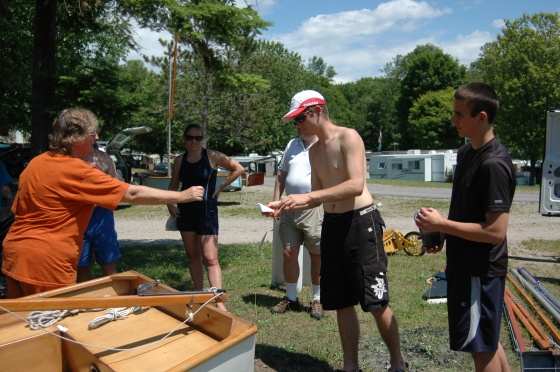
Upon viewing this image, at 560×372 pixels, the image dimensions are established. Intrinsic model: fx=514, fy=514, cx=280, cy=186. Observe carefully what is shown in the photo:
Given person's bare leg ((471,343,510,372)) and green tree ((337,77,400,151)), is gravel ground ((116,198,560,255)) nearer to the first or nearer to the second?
person's bare leg ((471,343,510,372))

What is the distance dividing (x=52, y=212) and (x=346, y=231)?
6.27ft

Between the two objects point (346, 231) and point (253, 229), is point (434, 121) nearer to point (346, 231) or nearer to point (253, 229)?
point (253, 229)

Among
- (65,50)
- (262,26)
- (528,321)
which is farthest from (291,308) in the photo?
(65,50)

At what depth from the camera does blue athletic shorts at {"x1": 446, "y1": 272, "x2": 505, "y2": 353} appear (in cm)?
274

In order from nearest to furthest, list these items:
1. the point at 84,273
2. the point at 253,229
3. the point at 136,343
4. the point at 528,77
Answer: the point at 136,343 < the point at 84,273 < the point at 253,229 < the point at 528,77

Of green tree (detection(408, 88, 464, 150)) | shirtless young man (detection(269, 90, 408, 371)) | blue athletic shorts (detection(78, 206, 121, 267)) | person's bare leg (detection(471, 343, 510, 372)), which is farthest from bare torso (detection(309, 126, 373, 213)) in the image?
green tree (detection(408, 88, 464, 150))

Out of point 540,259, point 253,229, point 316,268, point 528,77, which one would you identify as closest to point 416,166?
point 528,77

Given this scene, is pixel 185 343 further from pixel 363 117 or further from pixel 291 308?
pixel 363 117

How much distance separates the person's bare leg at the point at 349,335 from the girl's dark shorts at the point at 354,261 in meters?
0.09

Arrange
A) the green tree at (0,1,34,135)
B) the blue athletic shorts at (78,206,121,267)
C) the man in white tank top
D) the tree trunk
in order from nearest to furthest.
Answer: the blue athletic shorts at (78,206,121,267), the man in white tank top, the tree trunk, the green tree at (0,1,34,135)

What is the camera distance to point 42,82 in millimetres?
7379

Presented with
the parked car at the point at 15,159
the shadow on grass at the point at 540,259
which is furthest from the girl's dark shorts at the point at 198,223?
the parked car at the point at 15,159

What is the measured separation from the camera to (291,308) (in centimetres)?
535

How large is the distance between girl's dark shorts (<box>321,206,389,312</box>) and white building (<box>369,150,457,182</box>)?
112 ft
